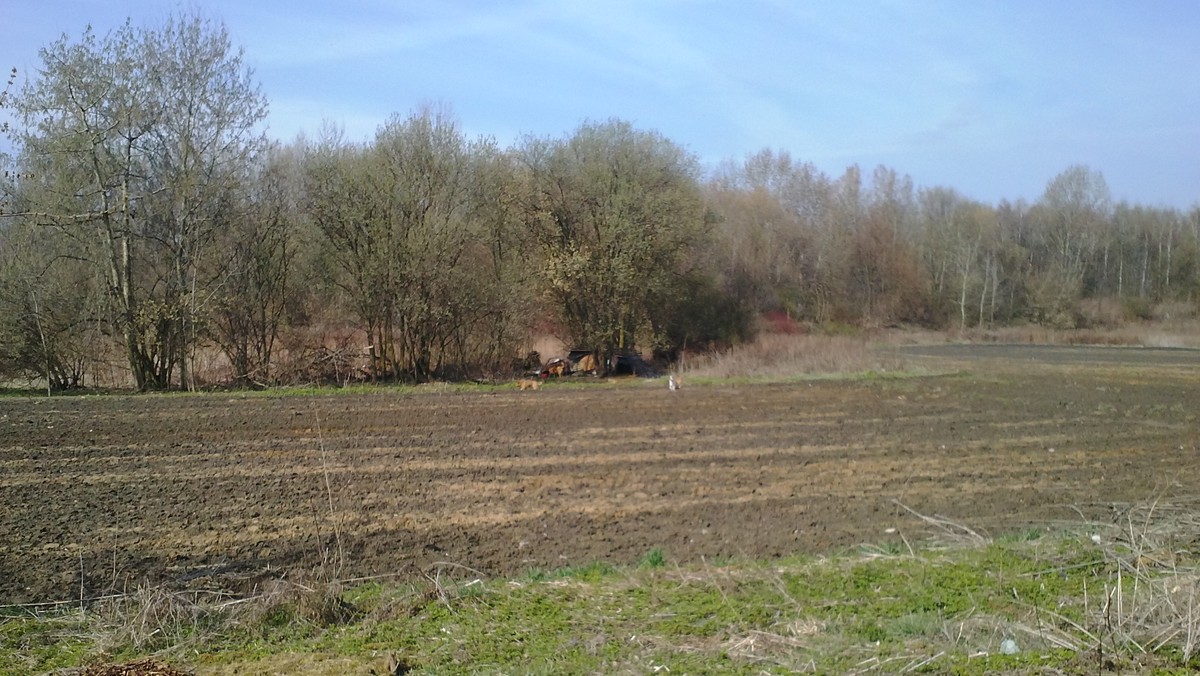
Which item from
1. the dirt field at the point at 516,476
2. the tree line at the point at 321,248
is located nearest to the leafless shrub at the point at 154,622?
the dirt field at the point at 516,476

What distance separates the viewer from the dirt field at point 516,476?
8.58 meters

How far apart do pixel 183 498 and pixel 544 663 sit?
301 inches

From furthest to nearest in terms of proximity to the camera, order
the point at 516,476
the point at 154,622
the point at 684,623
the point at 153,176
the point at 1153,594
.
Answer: the point at 153,176 → the point at 516,476 → the point at 154,622 → the point at 684,623 → the point at 1153,594

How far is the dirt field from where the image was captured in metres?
8.58

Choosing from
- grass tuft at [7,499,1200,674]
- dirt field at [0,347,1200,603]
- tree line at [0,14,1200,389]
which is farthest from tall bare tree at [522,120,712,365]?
grass tuft at [7,499,1200,674]

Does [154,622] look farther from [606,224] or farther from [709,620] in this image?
[606,224]

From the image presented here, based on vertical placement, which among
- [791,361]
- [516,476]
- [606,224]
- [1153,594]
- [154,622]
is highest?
[606,224]

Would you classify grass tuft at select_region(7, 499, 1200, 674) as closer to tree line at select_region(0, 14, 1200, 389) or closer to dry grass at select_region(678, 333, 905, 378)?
tree line at select_region(0, 14, 1200, 389)

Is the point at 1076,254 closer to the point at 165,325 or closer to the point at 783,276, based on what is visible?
the point at 783,276

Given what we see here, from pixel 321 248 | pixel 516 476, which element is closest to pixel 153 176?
pixel 321 248

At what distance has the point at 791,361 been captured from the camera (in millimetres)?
32688

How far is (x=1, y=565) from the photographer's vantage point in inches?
307

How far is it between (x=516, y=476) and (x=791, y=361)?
21.6 metres

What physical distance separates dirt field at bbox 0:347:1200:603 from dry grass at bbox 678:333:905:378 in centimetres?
782
